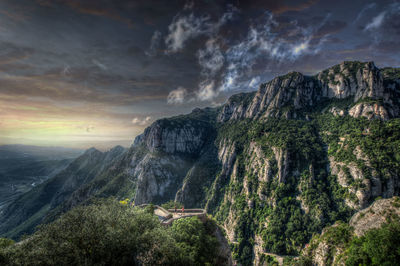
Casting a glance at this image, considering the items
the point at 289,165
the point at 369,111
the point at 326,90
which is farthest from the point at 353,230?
the point at 326,90

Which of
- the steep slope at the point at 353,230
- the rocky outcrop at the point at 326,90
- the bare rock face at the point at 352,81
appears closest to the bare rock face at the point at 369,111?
the rocky outcrop at the point at 326,90

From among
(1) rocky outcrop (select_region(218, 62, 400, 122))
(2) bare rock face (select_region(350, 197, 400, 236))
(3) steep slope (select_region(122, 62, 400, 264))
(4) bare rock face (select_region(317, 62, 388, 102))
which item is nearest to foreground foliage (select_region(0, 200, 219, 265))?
(2) bare rock face (select_region(350, 197, 400, 236))

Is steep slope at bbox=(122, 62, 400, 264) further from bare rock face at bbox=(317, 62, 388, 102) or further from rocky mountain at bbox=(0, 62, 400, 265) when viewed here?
bare rock face at bbox=(317, 62, 388, 102)

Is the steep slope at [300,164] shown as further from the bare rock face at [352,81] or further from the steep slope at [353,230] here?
the steep slope at [353,230]

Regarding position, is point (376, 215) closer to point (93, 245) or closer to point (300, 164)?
point (93, 245)

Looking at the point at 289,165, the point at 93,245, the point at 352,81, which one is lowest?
the point at 289,165

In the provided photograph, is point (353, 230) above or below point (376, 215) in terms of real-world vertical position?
below
